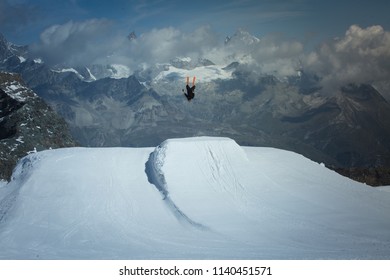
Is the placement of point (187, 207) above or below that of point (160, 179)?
below

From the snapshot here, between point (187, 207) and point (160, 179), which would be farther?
point (160, 179)

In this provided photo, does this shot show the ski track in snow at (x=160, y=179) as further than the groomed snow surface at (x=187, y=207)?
Yes

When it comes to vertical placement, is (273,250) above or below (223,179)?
below

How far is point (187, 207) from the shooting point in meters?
50.1

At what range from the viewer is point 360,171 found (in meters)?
192

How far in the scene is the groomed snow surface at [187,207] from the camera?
41.2 m

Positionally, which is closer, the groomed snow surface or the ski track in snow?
the groomed snow surface

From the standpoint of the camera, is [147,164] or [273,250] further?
[147,164]

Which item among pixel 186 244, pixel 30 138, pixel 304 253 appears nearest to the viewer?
pixel 304 253

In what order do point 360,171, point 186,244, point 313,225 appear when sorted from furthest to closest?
1. point 360,171
2. point 313,225
3. point 186,244

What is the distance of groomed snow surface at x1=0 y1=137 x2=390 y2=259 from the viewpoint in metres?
41.2

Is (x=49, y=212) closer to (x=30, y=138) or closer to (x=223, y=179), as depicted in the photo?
(x=223, y=179)

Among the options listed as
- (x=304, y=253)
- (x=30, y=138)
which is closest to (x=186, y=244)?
(x=304, y=253)

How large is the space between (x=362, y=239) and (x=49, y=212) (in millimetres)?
30946
